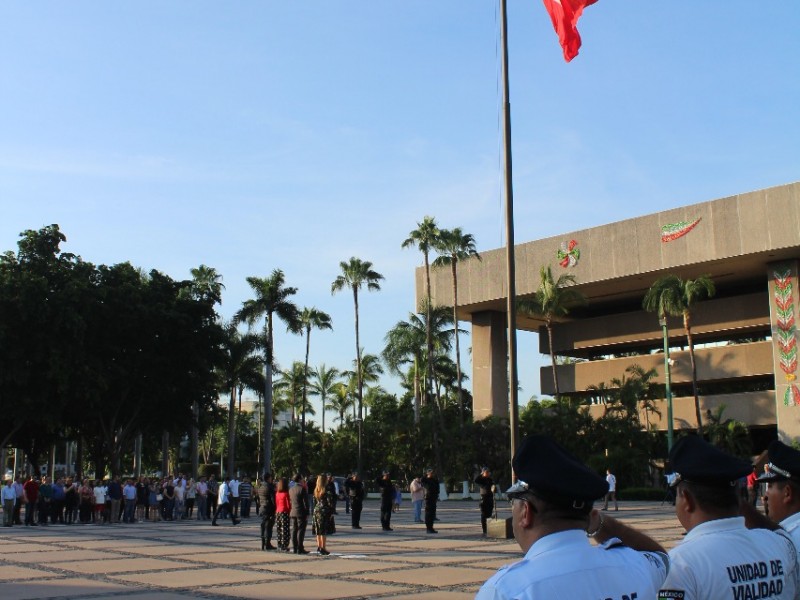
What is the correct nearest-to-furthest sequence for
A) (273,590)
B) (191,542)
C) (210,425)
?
(273,590)
(191,542)
(210,425)

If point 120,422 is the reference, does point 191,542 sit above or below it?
below

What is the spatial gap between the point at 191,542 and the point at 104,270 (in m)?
25.6

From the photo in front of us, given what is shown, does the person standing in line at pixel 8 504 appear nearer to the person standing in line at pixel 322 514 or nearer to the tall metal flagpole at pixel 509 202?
the person standing in line at pixel 322 514

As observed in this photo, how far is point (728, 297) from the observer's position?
57.2 m

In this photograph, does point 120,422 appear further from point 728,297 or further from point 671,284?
point 728,297

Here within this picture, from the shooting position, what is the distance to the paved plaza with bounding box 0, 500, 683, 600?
39.6ft

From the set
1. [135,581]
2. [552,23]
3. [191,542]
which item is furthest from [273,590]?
[552,23]

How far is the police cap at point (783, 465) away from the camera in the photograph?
430 cm

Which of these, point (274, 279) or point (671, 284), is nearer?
point (671, 284)

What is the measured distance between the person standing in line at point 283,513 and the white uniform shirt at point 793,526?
601 inches

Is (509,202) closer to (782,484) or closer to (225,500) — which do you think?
(225,500)

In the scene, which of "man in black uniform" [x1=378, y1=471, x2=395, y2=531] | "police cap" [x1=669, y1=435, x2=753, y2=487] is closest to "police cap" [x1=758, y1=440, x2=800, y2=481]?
"police cap" [x1=669, y1=435, x2=753, y2=487]

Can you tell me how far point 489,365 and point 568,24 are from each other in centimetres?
4755

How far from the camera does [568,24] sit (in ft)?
55.5
